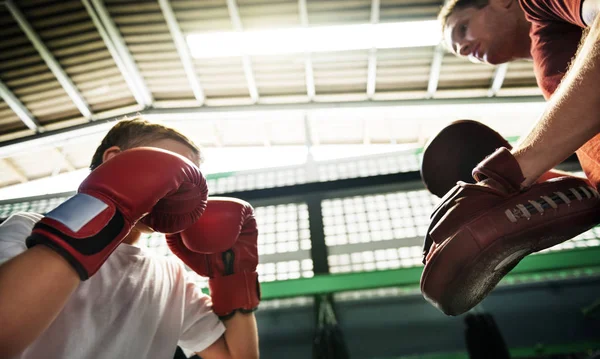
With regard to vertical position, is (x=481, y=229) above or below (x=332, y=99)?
above

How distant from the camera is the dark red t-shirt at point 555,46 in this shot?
109 centimetres

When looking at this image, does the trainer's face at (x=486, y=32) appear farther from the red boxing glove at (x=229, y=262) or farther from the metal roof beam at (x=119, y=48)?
the metal roof beam at (x=119, y=48)

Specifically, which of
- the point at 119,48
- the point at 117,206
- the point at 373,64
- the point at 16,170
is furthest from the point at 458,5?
the point at 16,170

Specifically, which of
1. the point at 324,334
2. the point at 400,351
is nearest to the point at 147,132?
the point at 324,334

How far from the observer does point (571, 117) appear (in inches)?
33.3

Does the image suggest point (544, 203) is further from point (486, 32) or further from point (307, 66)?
point (307, 66)

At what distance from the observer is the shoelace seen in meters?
0.92

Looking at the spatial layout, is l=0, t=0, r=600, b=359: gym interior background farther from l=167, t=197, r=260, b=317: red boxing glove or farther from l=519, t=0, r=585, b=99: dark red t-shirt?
l=519, t=0, r=585, b=99: dark red t-shirt

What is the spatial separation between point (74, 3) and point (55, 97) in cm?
224

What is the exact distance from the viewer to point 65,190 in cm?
330

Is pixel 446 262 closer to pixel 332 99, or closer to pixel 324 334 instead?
pixel 324 334

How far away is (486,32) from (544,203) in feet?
4.57

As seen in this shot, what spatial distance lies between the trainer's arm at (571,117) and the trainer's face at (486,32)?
3.48ft

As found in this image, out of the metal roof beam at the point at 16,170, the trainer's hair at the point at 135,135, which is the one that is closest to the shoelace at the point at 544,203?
the trainer's hair at the point at 135,135
